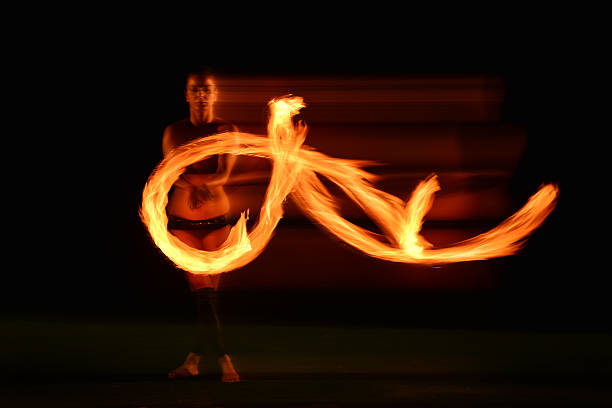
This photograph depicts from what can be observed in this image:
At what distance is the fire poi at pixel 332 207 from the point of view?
303 inches

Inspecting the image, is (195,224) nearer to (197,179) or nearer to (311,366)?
(197,179)

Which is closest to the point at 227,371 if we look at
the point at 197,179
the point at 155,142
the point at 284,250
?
the point at 197,179

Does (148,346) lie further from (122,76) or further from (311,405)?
(122,76)

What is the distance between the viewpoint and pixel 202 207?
268 inches

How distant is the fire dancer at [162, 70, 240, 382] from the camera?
6801mm

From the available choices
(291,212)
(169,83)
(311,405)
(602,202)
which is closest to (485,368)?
(311,405)

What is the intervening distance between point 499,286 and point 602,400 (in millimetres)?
2825

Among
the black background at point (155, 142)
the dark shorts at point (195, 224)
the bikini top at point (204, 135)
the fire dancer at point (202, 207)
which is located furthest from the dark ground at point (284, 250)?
the bikini top at point (204, 135)

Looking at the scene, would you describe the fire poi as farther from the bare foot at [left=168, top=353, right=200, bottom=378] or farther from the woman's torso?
the bare foot at [left=168, top=353, right=200, bottom=378]

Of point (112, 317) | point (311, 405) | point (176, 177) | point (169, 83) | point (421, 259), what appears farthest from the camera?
point (169, 83)

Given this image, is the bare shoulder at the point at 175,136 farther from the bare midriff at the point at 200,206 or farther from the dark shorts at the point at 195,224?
the dark shorts at the point at 195,224

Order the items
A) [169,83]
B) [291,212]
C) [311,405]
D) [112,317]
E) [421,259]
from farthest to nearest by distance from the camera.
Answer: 1. [169,83]
2. [112,317]
3. [291,212]
4. [421,259]
5. [311,405]

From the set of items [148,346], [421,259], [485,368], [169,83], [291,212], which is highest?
[169,83]

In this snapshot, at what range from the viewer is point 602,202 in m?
9.98
